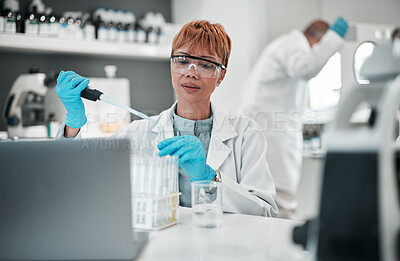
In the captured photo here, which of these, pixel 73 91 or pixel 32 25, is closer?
pixel 73 91

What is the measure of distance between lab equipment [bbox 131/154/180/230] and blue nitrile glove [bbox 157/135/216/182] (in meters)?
0.14

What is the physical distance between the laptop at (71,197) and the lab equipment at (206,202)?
0.25 m

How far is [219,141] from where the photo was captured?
1.49 meters

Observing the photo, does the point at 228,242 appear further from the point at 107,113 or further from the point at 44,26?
the point at 44,26

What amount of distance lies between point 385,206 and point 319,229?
0.33 ft

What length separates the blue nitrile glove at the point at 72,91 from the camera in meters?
1.38

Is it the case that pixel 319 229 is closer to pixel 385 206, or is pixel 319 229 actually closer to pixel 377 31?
pixel 385 206

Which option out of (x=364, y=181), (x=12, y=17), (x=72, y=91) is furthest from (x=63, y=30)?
(x=364, y=181)

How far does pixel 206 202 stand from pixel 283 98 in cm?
175

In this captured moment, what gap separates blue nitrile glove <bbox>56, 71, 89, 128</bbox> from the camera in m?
1.38

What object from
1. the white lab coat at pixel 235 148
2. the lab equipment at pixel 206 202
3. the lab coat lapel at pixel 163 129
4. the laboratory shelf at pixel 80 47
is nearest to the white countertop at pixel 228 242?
the lab equipment at pixel 206 202

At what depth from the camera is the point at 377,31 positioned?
294cm

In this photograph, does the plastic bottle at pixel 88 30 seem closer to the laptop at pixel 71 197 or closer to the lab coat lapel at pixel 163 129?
the lab coat lapel at pixel 163 129

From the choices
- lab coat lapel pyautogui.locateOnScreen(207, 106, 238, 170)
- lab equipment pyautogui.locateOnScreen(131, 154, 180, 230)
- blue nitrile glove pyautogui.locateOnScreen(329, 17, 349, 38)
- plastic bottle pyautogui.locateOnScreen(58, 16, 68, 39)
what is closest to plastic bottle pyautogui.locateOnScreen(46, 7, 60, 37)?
plastic bottle pyautogui.locateOnScreen(58, 16, 68, 39)
